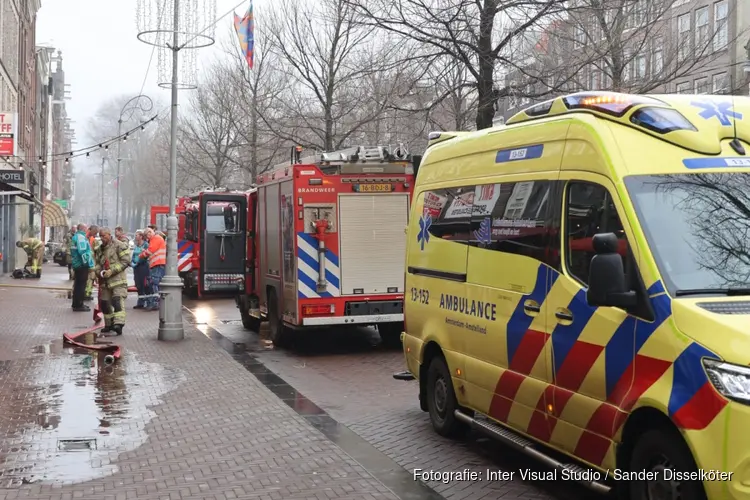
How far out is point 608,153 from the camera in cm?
505

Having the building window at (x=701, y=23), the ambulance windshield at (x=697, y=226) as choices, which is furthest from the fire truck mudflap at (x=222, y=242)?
the ambulance windshield at (x=697, y=226)

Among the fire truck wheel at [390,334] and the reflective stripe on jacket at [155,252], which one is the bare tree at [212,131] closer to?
the reflective stripe on jacket at [155,252]

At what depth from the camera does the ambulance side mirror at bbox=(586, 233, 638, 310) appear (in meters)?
4.52

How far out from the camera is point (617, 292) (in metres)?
4.54

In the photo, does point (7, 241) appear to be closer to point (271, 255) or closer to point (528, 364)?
point (271, 255)

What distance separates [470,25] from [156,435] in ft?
29.9

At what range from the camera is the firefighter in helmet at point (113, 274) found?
14.4 m

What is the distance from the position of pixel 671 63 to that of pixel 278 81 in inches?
536

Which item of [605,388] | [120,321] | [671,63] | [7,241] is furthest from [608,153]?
[7,241]

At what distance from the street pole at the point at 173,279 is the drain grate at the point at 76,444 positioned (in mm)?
6747

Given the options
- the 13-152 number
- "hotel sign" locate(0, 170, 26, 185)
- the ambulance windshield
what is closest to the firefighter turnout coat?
the 13-152 number

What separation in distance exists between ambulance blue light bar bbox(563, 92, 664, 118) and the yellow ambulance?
0.01 meters

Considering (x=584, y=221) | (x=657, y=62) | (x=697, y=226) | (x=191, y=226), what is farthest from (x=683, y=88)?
(x=697, y=226)

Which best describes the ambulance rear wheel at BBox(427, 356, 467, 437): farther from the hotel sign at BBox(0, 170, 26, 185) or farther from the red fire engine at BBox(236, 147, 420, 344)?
the hotel sign at BBox(0, 170, 26, 185)
